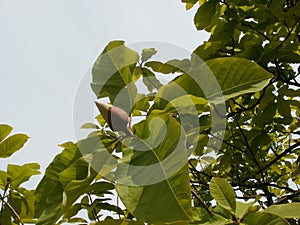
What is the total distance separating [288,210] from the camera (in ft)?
2.99

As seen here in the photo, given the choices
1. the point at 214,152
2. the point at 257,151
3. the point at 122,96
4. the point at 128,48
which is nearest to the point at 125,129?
the point at 122,96

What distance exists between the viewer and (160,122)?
0.83 m

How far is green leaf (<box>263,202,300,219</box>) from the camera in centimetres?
90

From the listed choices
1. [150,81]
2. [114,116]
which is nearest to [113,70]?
[114,116]

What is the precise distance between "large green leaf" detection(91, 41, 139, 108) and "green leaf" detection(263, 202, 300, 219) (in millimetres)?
420

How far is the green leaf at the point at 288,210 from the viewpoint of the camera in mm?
900

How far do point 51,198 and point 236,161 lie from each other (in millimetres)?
2056

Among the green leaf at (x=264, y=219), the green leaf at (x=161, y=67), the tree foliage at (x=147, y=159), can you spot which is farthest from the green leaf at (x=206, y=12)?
the green leaf at (x=264, y=219)

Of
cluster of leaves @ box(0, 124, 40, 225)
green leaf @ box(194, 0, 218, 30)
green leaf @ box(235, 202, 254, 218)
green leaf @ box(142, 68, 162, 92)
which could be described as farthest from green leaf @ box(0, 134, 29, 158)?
green leaf @ box(194, 0, 218, 30)

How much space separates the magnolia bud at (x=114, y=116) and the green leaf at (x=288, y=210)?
0.36m

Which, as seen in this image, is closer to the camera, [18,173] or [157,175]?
[157,175]

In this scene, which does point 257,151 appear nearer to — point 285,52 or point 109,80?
point 285,52

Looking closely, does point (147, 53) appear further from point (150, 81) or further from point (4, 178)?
point (4, 178)

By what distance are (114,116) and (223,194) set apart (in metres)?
0.32
